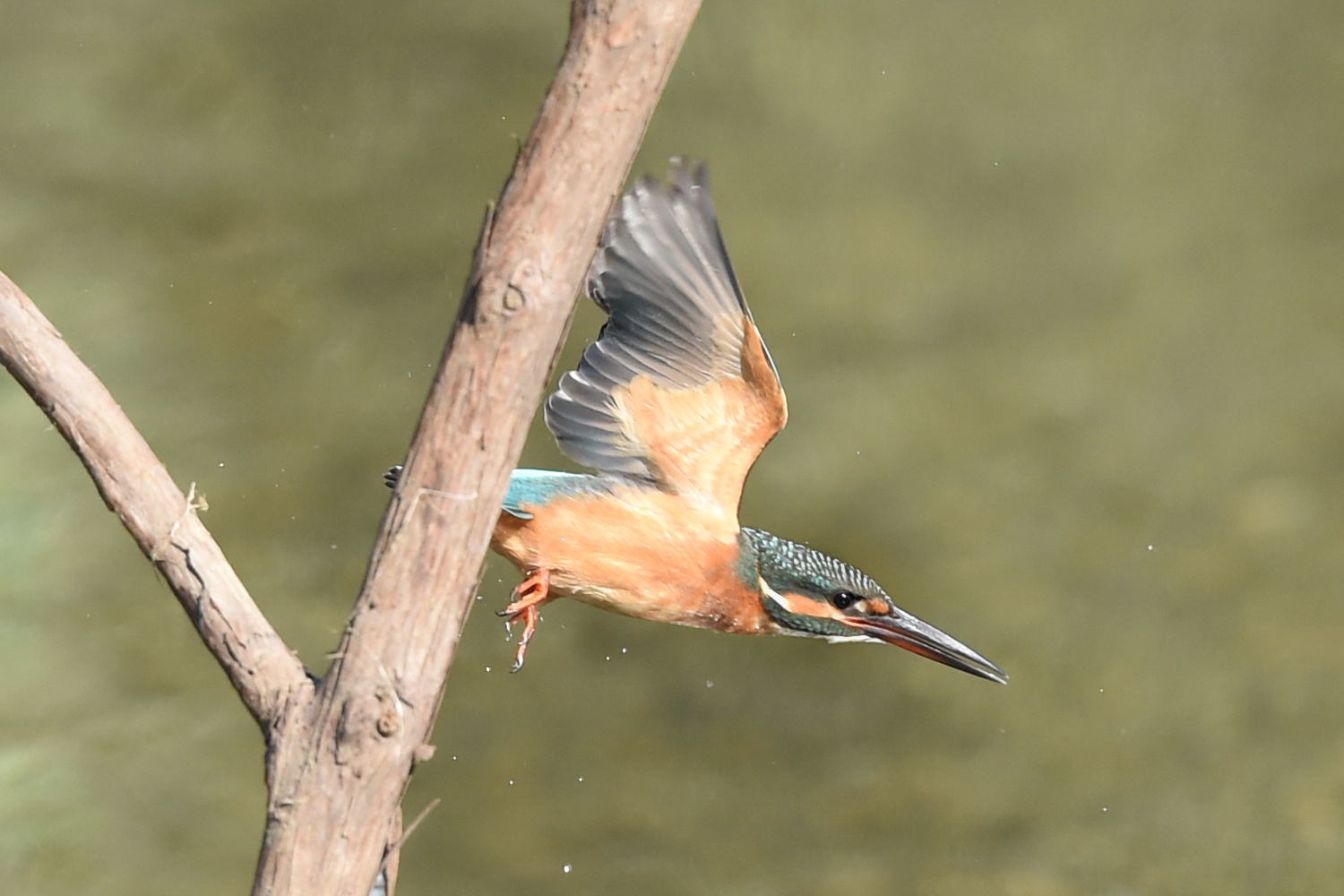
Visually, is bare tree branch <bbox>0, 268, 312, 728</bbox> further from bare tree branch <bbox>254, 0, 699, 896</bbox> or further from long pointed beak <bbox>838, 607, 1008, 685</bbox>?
long pointed beak <bbox>838, 607, 1008, 685</bbox>

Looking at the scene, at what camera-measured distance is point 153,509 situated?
154cm

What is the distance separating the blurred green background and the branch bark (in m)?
1.80

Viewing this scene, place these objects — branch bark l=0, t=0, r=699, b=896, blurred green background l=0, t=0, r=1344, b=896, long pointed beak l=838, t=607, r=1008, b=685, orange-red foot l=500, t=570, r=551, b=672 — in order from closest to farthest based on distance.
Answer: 1. branch bark l=0, t=0, r=699, b=896
2. orange-red foot l=500, t=570, r=551, b=672
3. long pointed beak l=838, t=607, r=1008, b=685
4. blurred green background l=0, t=0, r=1344, b=896

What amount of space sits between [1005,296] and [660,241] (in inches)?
53.4

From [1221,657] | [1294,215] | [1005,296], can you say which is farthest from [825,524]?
[1294,215]

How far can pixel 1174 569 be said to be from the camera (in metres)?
3.12

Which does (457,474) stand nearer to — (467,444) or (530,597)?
(467,444)

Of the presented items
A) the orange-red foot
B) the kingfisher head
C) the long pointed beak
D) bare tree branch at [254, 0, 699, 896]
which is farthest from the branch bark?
the long pointed beak

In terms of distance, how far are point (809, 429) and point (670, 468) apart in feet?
3.90

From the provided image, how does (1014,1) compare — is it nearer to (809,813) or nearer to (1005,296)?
(1005,296)

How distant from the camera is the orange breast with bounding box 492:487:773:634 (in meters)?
2.01

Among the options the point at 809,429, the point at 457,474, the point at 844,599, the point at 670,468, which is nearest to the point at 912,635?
the point at 844,599

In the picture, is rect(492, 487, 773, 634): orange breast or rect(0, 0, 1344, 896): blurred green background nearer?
rect(492, 487, 773, 634): orange breast

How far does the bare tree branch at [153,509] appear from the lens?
1498mm
